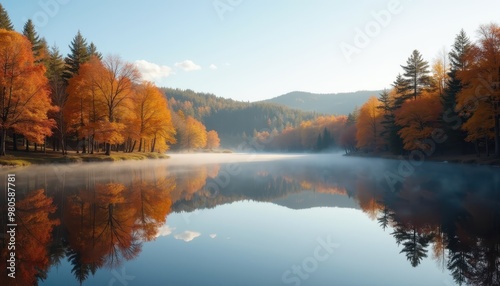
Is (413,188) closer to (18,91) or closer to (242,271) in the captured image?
(242,271)

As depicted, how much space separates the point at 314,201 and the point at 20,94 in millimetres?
33778

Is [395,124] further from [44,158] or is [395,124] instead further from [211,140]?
[211,140]

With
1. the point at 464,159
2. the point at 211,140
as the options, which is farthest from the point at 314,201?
the point at 211,140

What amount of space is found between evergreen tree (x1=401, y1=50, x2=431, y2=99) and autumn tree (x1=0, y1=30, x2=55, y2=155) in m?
57.3

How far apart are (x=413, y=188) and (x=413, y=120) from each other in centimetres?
3355

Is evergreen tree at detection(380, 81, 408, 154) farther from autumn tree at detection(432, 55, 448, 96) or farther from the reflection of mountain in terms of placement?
the reflection of mountain

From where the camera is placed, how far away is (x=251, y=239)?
31.9 ft

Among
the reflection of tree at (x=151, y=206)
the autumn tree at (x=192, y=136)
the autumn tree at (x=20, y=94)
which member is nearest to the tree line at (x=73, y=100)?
the autumn tree at (x=20, y=94)

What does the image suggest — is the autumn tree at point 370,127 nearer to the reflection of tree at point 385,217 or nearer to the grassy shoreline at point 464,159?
the grassy shoreline at point 464,159

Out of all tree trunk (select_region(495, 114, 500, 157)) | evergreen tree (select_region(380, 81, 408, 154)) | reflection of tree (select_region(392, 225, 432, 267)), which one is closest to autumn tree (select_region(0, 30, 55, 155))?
reflection of tree (select_region(392, 225, 432, 267))

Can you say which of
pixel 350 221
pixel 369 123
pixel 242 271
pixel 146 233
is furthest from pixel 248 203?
pixel 369 123

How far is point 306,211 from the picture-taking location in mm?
14141

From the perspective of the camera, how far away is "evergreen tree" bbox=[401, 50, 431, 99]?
58.2 metres

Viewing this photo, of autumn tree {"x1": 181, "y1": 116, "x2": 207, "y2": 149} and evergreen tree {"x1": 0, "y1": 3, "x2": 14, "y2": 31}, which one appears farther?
autumn tree {"x1": 181, "y1": 116, "x2": 207, "y2": 149}
